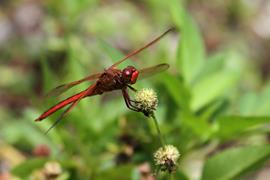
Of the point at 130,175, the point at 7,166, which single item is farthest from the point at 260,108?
the point at 7,166

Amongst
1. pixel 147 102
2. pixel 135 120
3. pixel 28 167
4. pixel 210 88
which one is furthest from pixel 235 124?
pixel 28 167

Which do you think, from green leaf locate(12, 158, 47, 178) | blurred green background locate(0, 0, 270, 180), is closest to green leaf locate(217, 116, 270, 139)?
blurred green background locate(0, 0, 270, 180)

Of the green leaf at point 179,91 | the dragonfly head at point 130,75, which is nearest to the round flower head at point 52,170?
the green leaf at point 179,91

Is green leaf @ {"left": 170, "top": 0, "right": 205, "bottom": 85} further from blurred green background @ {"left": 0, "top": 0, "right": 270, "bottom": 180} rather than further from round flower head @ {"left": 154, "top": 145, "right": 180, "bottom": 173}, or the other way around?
round flower head @ {"left": 154, "top": 145, "right": 180, "bottom": 173}

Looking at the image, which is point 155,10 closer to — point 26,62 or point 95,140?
point 26,62

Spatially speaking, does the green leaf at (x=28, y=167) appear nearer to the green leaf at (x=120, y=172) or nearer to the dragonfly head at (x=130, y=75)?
the green leaf at (x=120, y=172)

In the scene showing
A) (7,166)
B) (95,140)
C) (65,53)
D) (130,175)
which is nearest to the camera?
(130,175)
